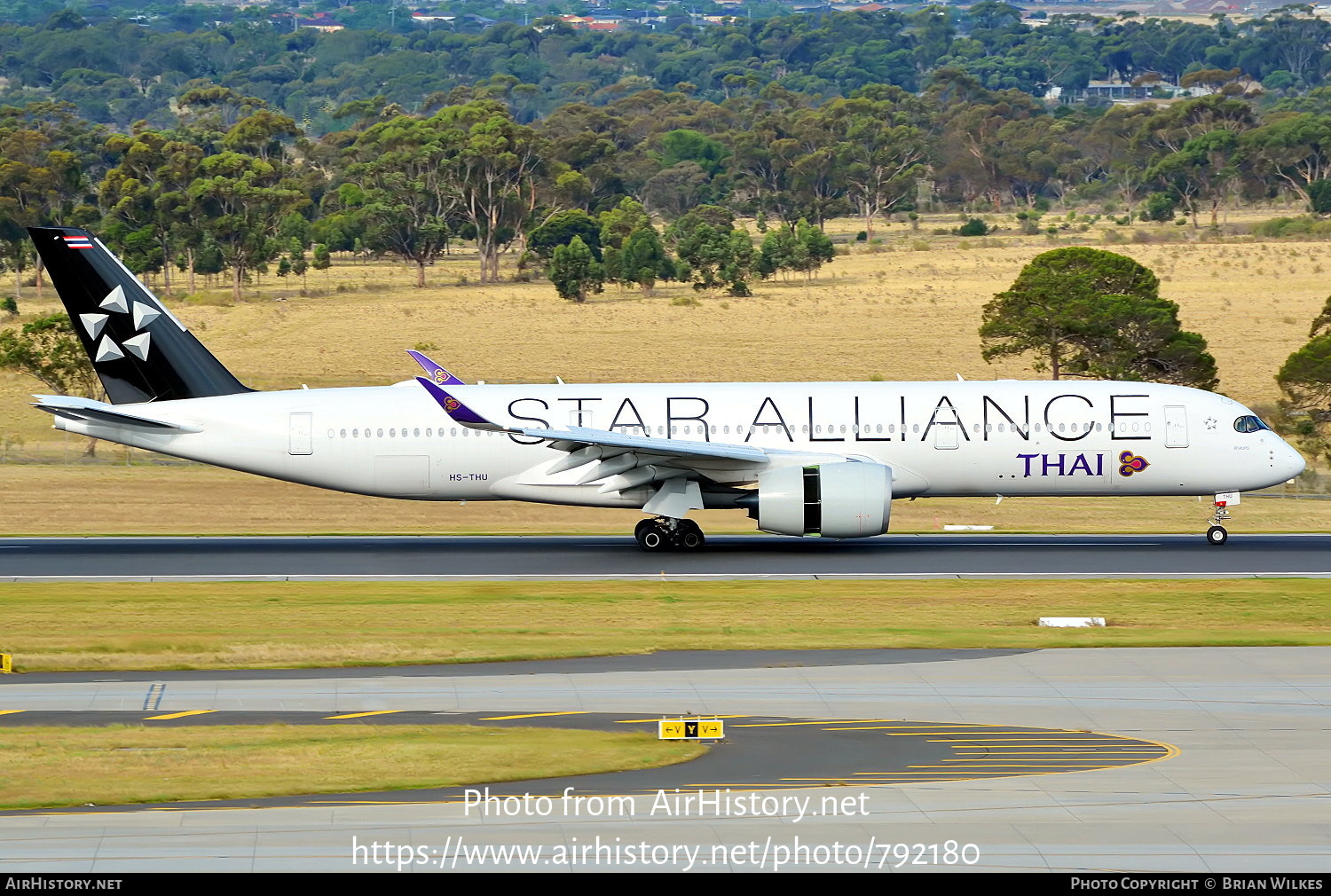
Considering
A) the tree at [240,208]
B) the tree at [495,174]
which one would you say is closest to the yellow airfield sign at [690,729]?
the tree at [240,208]

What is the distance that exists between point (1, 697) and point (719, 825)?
12139mm

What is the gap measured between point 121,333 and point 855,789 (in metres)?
25.5

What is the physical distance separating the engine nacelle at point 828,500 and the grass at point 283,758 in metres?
14.7

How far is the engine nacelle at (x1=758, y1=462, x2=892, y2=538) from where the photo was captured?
3628cm

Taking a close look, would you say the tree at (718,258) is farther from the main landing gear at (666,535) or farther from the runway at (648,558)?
the main landing gear at (666,535)

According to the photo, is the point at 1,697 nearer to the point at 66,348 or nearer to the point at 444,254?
the point at 66,348

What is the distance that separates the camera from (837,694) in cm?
2477

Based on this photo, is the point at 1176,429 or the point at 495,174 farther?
the point at 495,174

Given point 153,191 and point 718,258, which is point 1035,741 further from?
point 153,191

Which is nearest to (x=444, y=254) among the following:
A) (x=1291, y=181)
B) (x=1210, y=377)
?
(x=1291, y=181)

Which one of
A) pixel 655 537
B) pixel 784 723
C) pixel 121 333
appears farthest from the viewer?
pixel 121 333

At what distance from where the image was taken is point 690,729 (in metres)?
21.6

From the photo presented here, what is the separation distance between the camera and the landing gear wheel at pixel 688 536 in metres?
39.0

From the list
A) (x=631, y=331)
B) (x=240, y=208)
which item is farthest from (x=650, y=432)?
(x=240, y=208)
